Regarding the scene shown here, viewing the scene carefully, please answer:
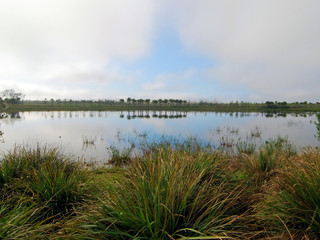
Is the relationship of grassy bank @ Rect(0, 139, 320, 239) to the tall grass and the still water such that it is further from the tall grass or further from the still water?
the still water

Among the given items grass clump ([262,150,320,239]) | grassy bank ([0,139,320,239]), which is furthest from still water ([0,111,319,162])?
grass clump ([262,150,320,239])

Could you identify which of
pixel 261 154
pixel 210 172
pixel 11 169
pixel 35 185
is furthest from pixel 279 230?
pixel 11 169

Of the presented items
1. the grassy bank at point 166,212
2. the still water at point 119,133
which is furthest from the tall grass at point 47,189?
the still water at point 119,133

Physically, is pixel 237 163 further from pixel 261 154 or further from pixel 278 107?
pixel 278 107

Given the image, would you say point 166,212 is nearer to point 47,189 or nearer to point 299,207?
point 299,207

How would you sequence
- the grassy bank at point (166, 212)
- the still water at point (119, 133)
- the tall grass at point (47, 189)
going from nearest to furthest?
the grassy bank at point (166, 212) < the tall grass at point (47, 189) < the still water at point (119, 133)

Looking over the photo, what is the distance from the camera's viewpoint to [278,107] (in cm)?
7444

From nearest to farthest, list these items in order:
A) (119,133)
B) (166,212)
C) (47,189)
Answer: (166,212) < (47,189) < (119,133)

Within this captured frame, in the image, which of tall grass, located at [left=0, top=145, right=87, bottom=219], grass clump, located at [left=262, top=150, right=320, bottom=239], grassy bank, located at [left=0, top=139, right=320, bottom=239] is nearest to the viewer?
grassy bank, located at [left=0, top=139, right=320, bottom=239]

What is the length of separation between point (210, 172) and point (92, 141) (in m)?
12.0

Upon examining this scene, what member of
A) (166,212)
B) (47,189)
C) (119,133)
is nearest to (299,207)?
(166,212)

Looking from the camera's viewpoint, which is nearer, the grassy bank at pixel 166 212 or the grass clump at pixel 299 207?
the grassy bank at pixel 166 212

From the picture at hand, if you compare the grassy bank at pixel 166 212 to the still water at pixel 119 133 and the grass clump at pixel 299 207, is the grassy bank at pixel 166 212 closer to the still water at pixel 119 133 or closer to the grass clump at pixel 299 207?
the grass clump at pixel 299 207

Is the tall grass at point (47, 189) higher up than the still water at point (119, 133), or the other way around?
the tall grass at point (47, 189)
